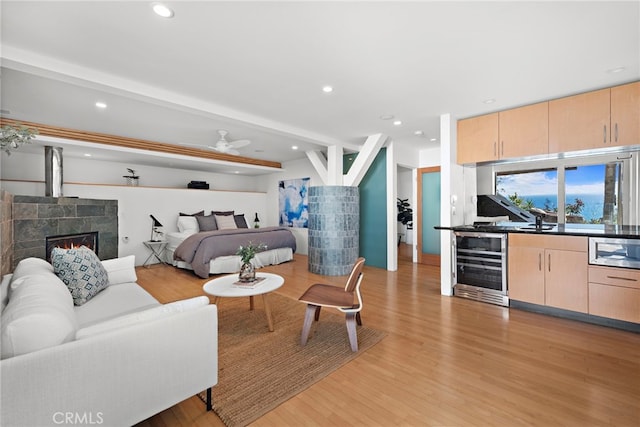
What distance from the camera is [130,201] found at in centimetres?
577

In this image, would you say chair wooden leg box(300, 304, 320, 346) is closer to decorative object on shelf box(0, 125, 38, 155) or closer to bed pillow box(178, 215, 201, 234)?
decorative object on shelf box(0, 125, 38, 155)

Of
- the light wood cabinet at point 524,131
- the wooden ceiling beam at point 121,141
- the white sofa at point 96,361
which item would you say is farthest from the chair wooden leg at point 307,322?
the wooden ceiling beam at point 121,141

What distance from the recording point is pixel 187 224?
20.6 feet

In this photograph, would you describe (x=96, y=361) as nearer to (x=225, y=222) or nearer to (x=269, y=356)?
(x=269, y=356)

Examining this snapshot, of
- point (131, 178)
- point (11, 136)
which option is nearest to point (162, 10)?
point (11, 136)

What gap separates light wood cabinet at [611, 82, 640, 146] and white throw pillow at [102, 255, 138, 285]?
5.38m

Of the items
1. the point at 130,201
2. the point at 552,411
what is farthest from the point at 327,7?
the point at 130,201

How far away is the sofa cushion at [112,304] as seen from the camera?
197 centimetres

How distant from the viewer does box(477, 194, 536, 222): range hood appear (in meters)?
3.77

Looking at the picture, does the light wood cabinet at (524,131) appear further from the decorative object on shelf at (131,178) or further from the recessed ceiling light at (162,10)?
the decorative object on shelf at (131,178)

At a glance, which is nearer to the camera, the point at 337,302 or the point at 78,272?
the point at 78,272

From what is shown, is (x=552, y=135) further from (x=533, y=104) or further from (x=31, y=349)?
(x=31, y=349)

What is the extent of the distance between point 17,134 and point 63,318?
79.7 inches

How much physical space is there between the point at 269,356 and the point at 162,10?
266 cm
